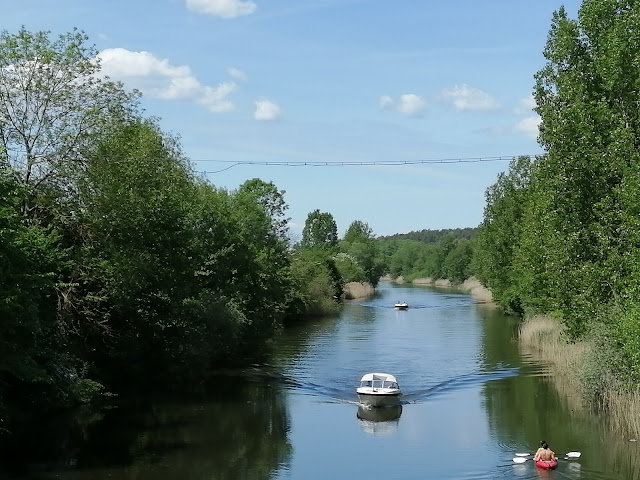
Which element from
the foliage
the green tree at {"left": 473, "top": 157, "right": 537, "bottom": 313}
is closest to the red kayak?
the green tree at {"left": 473, "top": 157, "right": 537, "bottom": 313}

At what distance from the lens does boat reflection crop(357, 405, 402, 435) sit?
29234 millimetres

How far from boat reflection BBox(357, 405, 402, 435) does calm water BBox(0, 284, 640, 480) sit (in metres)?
0.07

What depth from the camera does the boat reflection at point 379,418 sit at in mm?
29234

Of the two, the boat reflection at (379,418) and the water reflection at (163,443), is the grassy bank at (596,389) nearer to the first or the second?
the boat reflection at (379,418)

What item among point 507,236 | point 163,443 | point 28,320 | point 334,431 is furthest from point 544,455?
point 507,236

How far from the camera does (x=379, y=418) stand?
103 ft

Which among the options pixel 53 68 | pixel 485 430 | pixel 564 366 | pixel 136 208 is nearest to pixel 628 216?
pixel 485 430

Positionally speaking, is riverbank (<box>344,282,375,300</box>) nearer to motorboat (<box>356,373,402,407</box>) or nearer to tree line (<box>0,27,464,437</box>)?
tree line (<box>0,27,464,437</box>)

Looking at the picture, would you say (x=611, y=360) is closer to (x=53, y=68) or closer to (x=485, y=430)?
(x=485, y=430)

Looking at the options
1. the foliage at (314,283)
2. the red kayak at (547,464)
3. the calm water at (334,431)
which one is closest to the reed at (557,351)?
the calm water at (334,431)

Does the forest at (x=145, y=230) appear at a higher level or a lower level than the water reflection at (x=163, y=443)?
higher

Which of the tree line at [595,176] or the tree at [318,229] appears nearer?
the tree line at [595,176]

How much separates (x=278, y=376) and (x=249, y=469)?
57.3 feet

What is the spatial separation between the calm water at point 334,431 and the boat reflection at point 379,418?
0.07m
